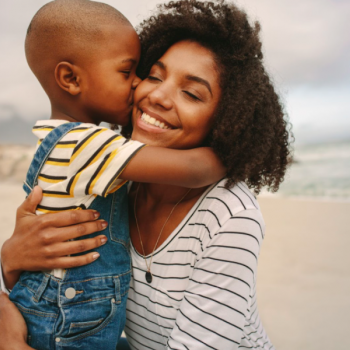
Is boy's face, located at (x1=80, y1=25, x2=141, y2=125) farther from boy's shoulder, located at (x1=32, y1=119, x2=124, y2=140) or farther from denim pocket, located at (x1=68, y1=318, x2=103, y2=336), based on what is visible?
denim pocket, located at (x1=68, y1=318, x2=103, y2=336)

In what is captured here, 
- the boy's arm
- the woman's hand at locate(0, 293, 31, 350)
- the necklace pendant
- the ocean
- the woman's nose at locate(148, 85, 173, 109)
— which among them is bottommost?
the woman's hand at locate(0, 293, 31, 350)

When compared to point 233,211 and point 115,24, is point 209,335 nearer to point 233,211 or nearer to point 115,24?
point 233,211

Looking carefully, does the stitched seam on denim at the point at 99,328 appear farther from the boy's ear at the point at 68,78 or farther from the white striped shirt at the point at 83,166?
the boy's ear at the point at 68,78

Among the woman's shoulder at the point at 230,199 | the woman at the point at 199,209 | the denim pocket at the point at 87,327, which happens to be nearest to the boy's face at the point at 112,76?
the woman at the point at 199,209

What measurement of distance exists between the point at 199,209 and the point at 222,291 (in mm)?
419

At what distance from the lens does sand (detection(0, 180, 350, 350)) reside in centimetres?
397

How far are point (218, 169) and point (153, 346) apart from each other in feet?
3.25

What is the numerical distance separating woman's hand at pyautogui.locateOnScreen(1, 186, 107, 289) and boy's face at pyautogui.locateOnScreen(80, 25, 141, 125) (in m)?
0.62

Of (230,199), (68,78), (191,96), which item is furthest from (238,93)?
(68,78)

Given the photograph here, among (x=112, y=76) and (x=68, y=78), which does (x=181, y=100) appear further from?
(x=68, y=78)

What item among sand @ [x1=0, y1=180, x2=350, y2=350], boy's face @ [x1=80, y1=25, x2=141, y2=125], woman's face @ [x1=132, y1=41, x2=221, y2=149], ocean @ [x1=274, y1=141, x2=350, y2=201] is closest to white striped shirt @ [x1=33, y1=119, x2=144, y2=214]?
woman's face @ [x1=132, y1=41, x2=221, y2=149]

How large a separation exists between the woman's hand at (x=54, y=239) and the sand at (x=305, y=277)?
293cm

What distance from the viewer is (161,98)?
185 centimetres

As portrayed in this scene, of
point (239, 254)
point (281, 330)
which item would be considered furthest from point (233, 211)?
point (281, 330)
